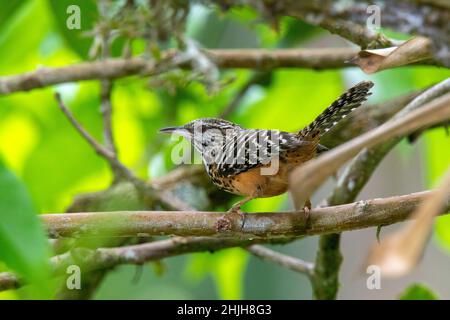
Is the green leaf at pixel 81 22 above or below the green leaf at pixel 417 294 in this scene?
above

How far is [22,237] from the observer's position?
1.06 meters

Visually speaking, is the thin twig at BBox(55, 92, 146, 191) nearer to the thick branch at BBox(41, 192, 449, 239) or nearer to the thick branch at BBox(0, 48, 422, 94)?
the thick branch at BBox(0, 48, 422, 94)

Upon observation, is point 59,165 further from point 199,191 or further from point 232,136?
point 232,136

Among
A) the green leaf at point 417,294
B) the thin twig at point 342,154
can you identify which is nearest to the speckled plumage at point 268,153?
the green leaf at point 417,294

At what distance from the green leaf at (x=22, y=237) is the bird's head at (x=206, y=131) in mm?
1048

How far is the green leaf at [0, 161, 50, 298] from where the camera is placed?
1030 millimetres

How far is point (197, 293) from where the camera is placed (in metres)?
4.76

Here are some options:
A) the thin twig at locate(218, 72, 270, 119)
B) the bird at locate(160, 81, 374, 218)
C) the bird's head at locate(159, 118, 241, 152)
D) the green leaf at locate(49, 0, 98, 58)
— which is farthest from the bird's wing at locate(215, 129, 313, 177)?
the thin twig at locate(218, 72, 270, 119)

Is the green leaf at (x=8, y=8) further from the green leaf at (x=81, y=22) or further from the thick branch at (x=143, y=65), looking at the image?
the thick branch at (x=143, y=65)

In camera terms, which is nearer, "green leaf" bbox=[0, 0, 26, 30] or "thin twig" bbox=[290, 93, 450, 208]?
"thin twig" bbox=[290, 93, 450, 208]

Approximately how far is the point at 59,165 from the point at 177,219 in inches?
53.5

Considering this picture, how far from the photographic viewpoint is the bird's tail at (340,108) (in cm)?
170

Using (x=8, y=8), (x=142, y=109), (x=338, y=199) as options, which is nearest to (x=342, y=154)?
(x=338, y=199)

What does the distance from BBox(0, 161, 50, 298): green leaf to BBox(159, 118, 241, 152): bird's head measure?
1.05 m
